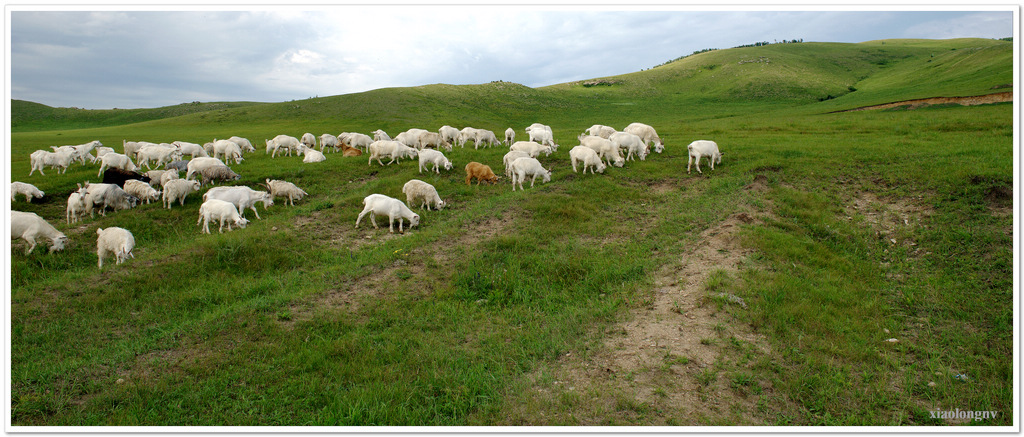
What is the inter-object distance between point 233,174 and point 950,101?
152 ft

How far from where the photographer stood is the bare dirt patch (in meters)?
5.39

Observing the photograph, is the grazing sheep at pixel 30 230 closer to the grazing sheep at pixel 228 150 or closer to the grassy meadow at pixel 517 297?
the grassy meadow at pixel 517 297

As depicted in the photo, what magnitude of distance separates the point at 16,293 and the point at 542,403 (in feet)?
33.1

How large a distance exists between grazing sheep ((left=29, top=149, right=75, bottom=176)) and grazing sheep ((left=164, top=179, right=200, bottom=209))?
9391 millimetres

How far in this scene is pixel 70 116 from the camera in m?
70.3

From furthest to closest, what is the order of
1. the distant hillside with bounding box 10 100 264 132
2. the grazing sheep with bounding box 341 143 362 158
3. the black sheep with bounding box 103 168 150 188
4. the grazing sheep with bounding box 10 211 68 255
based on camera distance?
1. the distant hillside with bounding box 10 100 264 132
2. the grazing sheep with bounding box 341 143 362 158
3. the black sheep with bounding box 103 168 150 188
4. the grazing sheep with bounding box 10 211 68 255

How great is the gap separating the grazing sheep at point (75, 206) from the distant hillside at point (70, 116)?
66.5 m

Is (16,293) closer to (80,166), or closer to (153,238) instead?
(153,238)

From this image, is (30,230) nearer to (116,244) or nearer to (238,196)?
(116,244)

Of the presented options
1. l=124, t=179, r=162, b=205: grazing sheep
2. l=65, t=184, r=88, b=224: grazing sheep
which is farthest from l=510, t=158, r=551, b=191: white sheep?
l=65, t=184, r=88, b=224: grazing sheep

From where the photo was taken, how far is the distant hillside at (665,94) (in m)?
48.0

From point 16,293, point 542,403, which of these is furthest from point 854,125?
point 16,293

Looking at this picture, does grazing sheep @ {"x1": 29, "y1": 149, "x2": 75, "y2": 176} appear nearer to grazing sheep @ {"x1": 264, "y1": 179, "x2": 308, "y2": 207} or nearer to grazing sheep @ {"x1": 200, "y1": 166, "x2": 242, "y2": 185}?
grazing sheep @ {"x1": 200, "y1": 166, "x2": 242, "y2": 185}

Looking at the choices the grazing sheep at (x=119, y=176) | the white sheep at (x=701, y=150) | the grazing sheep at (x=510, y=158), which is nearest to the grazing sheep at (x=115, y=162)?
the grazing sheep at (x=119, y=176)
